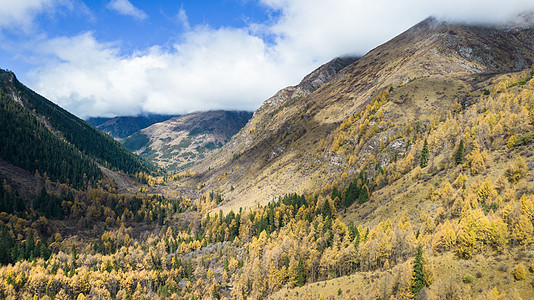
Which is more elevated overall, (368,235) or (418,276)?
(368,235)

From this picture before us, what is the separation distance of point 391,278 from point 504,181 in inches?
1852

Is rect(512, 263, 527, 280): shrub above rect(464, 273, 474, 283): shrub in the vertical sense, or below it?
above

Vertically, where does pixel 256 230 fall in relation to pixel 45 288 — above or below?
below

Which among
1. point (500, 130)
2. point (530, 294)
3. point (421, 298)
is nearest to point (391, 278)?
point (421, 298)

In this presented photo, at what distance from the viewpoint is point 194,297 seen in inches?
4754

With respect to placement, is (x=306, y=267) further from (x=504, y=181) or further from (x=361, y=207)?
(x=504, y=181)

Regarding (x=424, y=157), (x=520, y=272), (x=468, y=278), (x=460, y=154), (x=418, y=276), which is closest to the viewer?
(x=520, y=272)

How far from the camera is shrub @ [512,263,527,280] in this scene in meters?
52.8

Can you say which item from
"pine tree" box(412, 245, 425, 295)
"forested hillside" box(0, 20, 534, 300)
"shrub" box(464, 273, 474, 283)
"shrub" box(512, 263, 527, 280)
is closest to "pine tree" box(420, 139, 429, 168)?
"forested hillside" box(0, 20, 534, 300)

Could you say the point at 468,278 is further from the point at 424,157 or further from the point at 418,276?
the point at 424,157

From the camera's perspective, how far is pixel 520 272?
53188 millimetres

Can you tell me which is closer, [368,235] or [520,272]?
[520,272]

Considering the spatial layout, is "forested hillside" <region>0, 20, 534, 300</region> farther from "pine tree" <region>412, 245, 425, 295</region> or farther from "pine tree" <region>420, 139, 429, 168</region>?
"pine tree" <region>420, 139, 429, 168</region>

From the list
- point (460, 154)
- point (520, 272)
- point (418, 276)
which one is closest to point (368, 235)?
point (418, 276)
